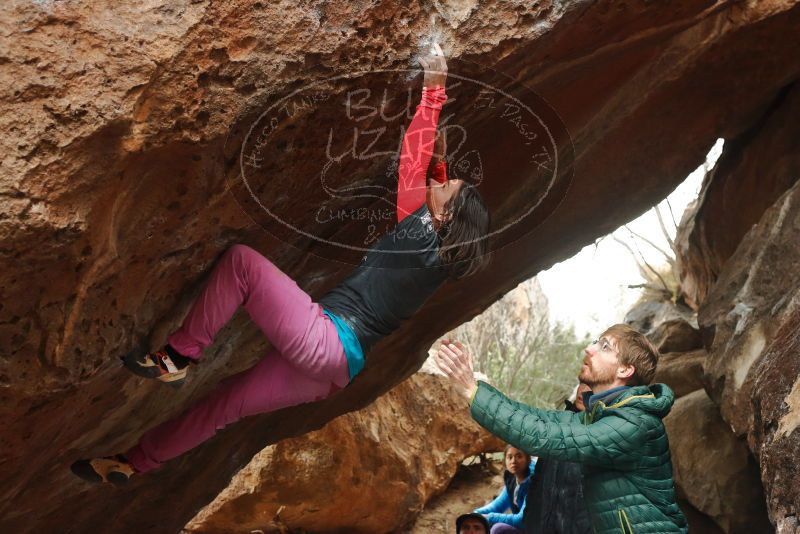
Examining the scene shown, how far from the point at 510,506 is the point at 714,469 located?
4.58ft

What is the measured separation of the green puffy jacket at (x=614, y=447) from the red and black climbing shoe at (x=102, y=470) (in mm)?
1578

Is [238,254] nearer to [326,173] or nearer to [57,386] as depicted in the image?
[326,173]

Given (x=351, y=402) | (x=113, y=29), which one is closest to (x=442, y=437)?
(x=351, y=402)

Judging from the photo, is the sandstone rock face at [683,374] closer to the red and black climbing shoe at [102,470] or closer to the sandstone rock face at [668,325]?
the sandstone rock face at [668,325]

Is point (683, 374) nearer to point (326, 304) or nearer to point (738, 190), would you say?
point (738, 190)

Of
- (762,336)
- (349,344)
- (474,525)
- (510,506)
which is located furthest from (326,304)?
(762,336)

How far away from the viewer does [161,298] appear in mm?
3639

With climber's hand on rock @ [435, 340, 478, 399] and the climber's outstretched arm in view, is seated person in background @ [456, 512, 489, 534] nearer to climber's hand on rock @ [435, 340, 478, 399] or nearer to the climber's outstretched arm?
climber's hand on rock @ [435, 340, 478, 399]

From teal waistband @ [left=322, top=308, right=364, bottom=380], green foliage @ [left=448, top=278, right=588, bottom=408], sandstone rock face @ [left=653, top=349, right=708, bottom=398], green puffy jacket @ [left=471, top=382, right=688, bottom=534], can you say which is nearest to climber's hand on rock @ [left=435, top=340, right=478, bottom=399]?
green puffy jacket @ [left=471, top=382, right=688, bottom=534]

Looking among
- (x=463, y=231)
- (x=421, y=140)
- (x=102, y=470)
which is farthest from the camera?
(x=102, y=470)

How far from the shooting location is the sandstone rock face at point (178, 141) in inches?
114

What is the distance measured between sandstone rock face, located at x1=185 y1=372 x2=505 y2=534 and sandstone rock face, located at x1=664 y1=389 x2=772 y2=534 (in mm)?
2534

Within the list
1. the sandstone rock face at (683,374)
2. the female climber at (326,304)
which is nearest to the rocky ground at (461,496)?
the sandstone rock face at (683,374)

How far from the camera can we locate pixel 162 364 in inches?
136
